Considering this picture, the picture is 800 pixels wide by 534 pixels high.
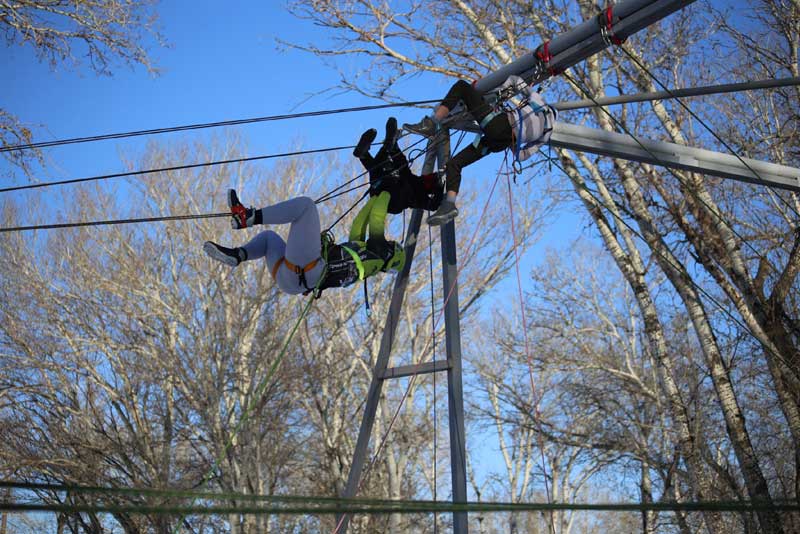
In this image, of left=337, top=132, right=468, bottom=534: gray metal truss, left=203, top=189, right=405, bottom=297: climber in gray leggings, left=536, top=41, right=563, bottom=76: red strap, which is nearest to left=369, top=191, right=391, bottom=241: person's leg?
left=203, top=189, right=405, bottom=297: climber in gray leggings

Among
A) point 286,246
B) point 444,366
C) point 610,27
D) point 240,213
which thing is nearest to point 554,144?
point 610,27

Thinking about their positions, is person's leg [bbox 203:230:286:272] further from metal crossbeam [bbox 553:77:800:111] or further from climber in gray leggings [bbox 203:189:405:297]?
metal crossbeam [bbox 553:77:800:111]

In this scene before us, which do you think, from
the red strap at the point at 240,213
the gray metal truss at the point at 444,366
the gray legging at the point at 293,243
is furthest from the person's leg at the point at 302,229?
the gray metal truss at the point at 444,366

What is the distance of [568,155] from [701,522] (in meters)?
5.43

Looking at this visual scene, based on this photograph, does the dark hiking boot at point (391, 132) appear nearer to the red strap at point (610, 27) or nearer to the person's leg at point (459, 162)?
the person's leg at point (459, 162)

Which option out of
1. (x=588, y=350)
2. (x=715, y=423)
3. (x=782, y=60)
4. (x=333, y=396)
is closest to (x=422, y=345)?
(x=333, y=396)

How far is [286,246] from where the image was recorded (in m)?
5.44

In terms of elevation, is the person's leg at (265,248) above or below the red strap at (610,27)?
below

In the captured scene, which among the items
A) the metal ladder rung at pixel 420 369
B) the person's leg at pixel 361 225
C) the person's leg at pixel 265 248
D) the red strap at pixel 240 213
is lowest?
the metal ladder rung at pixel 420 369

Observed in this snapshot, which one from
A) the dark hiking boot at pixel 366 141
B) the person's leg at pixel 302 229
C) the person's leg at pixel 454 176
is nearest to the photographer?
the person's leg at pixel 302 229

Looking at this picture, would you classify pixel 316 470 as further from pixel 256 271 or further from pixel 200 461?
pixel 256 271

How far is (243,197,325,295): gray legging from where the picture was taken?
205 inches

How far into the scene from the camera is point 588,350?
46.9 ft

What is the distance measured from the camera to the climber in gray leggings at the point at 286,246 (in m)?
5.06
